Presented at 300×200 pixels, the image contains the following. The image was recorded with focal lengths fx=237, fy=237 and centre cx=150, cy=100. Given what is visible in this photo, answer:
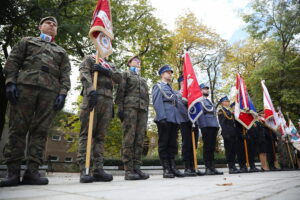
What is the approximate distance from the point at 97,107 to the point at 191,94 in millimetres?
2683

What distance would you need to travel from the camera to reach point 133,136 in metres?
4.56

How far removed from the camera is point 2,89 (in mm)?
9211

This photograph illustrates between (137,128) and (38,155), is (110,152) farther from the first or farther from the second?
(38,155)

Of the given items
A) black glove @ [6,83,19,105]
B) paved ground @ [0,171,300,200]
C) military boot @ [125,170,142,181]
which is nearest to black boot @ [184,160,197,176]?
military boot @ [125,170,142,181]

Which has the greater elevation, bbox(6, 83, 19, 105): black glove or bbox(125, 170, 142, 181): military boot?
bbox(6, 83, 19, 105): black glove

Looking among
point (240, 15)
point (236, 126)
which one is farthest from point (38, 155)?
point (240, 15)

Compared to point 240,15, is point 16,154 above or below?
below

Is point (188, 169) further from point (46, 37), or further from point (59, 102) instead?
point (46, 37)

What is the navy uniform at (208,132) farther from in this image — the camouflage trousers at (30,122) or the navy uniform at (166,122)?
the camouflage trousers at (30,122)

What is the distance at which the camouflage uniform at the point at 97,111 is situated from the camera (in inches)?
154

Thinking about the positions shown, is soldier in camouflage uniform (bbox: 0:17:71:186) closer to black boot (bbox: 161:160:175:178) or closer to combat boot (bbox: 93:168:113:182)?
combat boot (bbox: 93:168:113:182)

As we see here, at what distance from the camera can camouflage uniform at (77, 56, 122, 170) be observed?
3.91m

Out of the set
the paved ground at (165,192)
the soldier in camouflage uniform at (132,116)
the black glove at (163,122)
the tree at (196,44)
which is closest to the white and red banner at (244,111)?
the black glove at (163,122)

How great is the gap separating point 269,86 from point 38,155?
65.4ft
